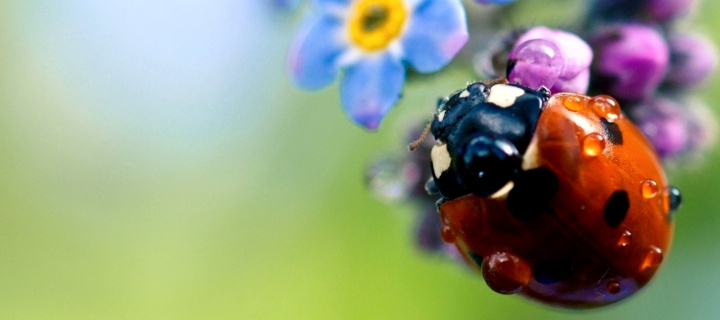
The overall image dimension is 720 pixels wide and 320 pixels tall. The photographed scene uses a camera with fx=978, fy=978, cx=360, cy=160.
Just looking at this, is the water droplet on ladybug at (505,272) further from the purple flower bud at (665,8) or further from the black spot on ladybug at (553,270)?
Result: the purple flower bud at (665,8)

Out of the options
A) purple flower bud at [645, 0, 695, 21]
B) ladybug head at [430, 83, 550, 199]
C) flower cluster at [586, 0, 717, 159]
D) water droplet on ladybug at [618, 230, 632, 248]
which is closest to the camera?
ladybug head at [430, 83, 550, 199]

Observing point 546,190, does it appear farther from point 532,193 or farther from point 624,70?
point 624,70

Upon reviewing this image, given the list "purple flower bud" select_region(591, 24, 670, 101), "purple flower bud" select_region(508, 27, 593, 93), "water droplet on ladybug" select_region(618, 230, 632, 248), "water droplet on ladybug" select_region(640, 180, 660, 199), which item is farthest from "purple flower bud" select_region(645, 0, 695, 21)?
"water droplet on ladybug" select_region(618, 230, 632, 248)

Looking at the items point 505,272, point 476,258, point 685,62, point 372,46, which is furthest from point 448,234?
point 685,62

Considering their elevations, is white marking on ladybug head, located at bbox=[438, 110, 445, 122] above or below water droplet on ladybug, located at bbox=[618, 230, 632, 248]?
above

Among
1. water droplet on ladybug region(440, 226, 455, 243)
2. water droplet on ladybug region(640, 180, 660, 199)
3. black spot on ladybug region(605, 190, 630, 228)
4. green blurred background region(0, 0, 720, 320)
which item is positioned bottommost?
green blurred background region(0, 0, 720, 320)

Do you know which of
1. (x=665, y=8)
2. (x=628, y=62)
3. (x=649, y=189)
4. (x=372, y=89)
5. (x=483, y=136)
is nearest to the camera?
(x=483, y=136)

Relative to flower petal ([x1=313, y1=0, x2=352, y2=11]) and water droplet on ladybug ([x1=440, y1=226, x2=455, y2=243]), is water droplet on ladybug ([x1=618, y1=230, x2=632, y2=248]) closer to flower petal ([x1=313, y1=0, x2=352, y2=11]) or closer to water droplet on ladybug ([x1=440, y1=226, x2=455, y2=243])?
water droplet on ladybug ([x1=440, y1=226, x2=455, y2=243])
